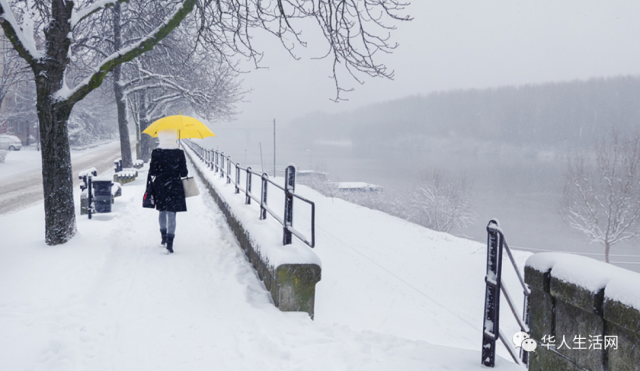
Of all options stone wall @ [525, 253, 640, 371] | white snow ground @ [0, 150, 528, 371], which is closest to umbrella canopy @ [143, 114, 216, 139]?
white snow ground @ [0, 150, 528, 371]

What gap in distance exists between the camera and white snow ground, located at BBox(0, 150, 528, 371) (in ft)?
11.3

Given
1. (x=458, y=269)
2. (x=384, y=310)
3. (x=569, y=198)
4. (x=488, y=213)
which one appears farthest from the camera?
(x=488, y=213)

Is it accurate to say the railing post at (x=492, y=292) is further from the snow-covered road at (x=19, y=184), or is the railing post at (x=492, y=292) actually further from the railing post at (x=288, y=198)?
the snow-covered road at (x=19, y=184)

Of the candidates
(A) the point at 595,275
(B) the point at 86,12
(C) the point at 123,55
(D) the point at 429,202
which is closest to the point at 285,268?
(A) the point at 595,275

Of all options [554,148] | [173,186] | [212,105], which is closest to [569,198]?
[212,105]

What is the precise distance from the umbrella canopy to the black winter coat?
5.60ft

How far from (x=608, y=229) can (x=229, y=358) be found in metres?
30.5

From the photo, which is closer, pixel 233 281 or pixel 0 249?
pixel 233 281

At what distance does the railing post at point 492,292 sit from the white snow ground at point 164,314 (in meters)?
0.16

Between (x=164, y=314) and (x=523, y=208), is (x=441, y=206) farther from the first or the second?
(x=164, y=314)

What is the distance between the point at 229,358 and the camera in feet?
11.4

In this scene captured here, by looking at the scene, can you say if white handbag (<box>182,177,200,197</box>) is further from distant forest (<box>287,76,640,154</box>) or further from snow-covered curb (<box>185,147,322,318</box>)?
distant forest (<box>287,76,640,154</box>)

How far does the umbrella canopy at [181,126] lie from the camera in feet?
25.8

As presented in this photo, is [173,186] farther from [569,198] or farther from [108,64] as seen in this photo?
[569,198]
